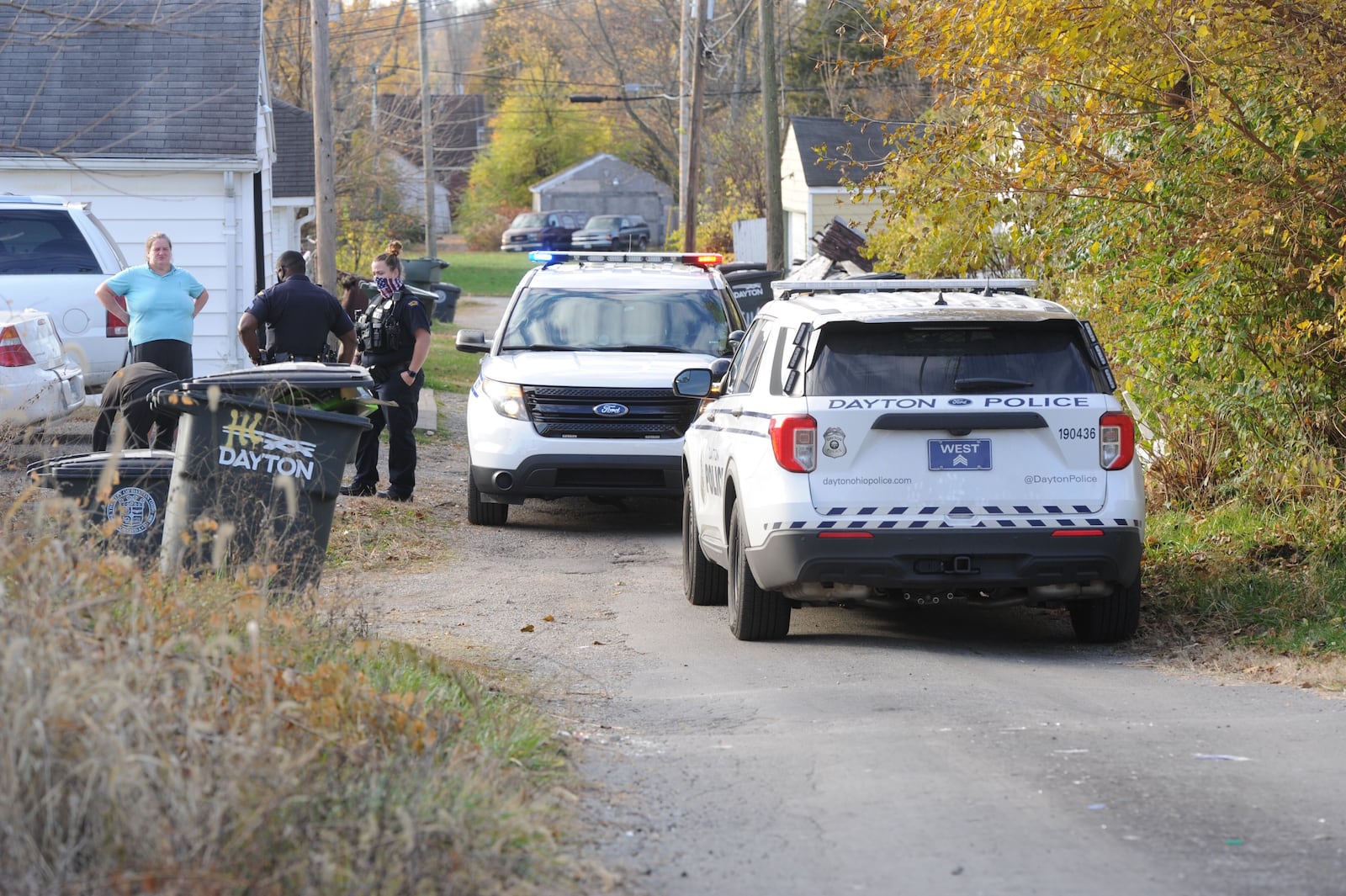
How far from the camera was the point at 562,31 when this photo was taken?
3406 inches

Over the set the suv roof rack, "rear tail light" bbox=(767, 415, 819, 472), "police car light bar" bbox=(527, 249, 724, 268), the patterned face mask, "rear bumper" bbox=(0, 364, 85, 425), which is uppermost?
"police car light bar" bbox=(527, 249, 724, 268)

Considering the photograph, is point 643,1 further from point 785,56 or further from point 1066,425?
point 1066,425

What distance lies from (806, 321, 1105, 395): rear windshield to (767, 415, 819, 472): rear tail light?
0.64 ft

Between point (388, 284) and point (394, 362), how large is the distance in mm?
631

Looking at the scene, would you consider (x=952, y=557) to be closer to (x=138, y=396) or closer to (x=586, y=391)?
(x=586, y=391)

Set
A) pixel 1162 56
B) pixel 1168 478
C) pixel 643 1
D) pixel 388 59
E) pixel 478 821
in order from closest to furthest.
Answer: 1. pixel 478 821
2. pixel 1162 56
3. pixel 1168 478
4. pixel 643 1
5. pixel 388 59

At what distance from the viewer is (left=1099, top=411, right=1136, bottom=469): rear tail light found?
23.9ft

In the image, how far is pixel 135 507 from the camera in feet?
27.9

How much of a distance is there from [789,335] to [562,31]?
3225 inches

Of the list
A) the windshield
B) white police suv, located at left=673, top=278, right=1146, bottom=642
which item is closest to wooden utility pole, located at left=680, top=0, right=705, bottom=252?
the windshield

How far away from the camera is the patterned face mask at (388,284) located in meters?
12.6

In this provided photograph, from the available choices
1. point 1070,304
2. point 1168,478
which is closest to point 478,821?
point 1168,478

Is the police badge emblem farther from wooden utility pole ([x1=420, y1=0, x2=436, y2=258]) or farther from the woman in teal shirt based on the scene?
wooden utility pole ([x1=420, y1=0, x2=436, y2=258])

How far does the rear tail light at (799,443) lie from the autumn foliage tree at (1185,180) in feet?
8.79
